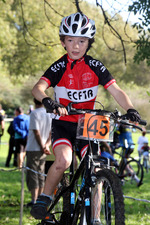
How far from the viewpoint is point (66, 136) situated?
13.2 ft

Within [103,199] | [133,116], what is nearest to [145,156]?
[103,199]

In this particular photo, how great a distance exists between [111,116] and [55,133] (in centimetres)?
72

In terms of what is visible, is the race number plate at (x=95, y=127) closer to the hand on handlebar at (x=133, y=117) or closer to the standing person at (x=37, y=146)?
the hand on handlebar at (x=133, y=117)

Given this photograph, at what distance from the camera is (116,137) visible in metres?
12.7

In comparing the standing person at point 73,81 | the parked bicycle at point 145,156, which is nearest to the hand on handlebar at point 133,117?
the standing person at point 73,81

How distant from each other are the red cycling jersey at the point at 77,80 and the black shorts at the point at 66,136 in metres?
0.06

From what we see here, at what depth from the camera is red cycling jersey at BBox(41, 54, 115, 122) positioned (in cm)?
414

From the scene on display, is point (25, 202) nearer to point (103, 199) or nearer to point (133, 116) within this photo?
point (103, 199)

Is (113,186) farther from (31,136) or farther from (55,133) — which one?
(31,136)

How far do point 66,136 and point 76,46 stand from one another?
3.04 ft

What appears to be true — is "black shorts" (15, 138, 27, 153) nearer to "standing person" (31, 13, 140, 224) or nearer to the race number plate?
"standing person" (31, 13, 140, 224)

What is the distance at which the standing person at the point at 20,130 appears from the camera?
45.1ft

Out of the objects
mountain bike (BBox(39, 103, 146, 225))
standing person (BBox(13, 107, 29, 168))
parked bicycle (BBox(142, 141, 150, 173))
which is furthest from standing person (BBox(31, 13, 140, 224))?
parked bicycle (BBox(142, 141, 150, 173))

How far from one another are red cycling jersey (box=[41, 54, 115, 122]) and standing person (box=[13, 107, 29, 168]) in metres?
9.63
